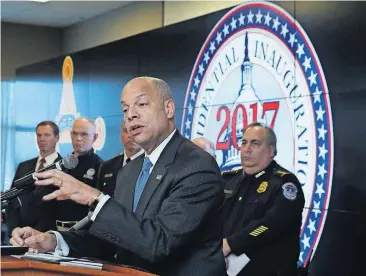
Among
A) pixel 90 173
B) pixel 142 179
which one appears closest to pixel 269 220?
pixel 142 179

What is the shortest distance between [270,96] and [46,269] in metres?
3.44

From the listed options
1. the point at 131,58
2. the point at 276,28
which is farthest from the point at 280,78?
the point at 131,58

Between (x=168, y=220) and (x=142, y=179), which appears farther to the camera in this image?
(x=142, y=179)

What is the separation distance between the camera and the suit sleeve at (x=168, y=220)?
230cm

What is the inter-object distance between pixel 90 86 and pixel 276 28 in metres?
3.62

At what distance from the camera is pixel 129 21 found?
30.7 feet

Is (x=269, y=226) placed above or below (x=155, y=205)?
below

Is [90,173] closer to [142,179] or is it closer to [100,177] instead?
[100,177]

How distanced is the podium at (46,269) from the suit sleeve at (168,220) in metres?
0.09

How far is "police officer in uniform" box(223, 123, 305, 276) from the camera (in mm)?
4074

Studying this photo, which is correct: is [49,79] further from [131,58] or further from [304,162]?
[304,162]

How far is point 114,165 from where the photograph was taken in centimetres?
552

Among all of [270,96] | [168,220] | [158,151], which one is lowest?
[168,220]

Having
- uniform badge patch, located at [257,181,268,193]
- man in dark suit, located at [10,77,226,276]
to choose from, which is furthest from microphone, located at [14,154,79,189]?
uniform badge patch, located at [257,181,268,193]
